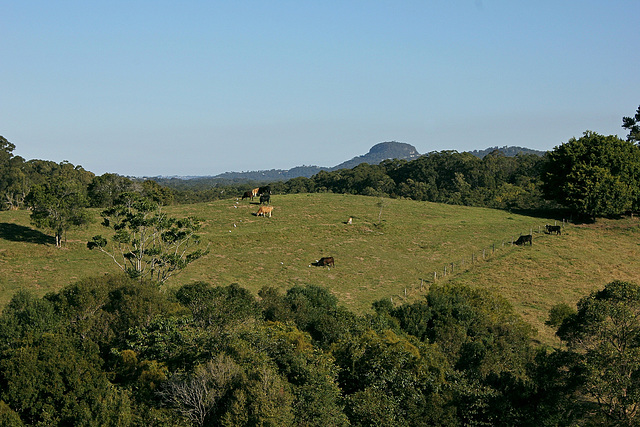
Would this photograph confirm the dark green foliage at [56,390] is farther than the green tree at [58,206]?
No

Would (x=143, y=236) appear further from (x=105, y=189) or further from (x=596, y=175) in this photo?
(x=596, y=175)

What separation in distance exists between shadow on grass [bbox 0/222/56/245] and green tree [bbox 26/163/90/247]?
1202 millimetres

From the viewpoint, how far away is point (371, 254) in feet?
143

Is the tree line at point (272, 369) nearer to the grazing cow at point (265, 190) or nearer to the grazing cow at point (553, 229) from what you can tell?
the grazing cow at point (553, 229)

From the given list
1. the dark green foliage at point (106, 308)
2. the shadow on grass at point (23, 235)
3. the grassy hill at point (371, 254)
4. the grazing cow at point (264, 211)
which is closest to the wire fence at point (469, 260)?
the grassy hill at point (371, 254)

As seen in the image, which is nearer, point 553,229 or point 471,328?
point 471,328

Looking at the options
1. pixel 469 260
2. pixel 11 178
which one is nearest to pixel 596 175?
pixel 469 260

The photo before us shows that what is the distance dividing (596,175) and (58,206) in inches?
2081

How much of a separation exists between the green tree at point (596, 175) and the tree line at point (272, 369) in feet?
124

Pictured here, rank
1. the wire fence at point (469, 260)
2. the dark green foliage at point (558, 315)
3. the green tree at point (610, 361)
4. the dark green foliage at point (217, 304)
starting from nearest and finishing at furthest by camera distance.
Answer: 1. the green tree at point (610, 361)
2. the dark green foliage at point (217, 304)
3. the dark green foliage at point (558, 315)
4. the wire fence at point (469, 260)

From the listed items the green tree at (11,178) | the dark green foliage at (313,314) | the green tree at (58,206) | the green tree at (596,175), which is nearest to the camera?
the dark green foliage at (313,314)

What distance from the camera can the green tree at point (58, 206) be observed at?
3547 cm

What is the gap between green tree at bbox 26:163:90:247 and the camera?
3547 cm

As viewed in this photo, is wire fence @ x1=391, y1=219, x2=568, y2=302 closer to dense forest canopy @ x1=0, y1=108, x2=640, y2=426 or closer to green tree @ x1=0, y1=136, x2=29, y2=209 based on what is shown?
dense forest canopy @ x1=0, y1=108, x2=640, y2=426
